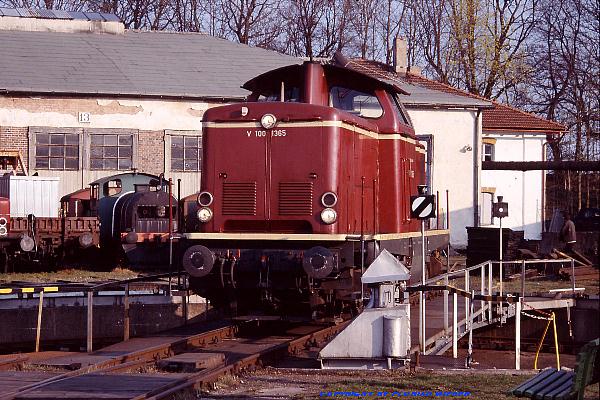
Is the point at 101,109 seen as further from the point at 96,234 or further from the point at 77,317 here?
the point at 77,317

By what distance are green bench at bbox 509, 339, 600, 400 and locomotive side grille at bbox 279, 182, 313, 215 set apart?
619cm

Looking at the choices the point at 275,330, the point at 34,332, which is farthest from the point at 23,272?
the point at 275,330

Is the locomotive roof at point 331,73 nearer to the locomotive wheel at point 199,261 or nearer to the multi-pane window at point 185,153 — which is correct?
the locomotive wheel at point 199,261

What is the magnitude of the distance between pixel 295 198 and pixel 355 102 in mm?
1958

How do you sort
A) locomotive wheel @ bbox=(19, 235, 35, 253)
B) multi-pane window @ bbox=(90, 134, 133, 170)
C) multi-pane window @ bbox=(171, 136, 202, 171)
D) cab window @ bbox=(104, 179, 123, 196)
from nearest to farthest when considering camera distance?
locomotive wheel @ bbox=(19, 235, 35, 253) → cab window @ bbox=(104, 179, 123, 196) → multi-pane window @ bbox=(90, 134, 133, 170) → multi-pane window @ bbox=(171, 136, 202, 171)

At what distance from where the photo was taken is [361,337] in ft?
38.7

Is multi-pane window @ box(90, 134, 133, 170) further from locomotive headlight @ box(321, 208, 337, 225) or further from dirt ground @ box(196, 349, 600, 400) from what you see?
dirt ground @ box(196, 349, 600, 400)

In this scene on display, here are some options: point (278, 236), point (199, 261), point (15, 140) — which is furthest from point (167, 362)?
point (15, 140)

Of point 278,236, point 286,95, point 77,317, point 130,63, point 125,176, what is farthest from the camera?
point 130,63

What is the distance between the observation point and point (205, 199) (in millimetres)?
14211

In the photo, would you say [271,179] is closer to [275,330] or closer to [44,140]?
[275,330]

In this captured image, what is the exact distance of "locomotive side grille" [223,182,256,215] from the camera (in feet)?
46.4

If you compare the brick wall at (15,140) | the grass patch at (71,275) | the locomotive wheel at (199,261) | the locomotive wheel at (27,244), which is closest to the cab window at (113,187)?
the grass patch at (71,275)

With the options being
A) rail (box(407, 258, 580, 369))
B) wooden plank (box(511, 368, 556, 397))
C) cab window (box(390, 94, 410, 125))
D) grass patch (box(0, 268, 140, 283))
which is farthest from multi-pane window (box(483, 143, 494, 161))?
wooden plank (box(511, 368, 556, 397))
